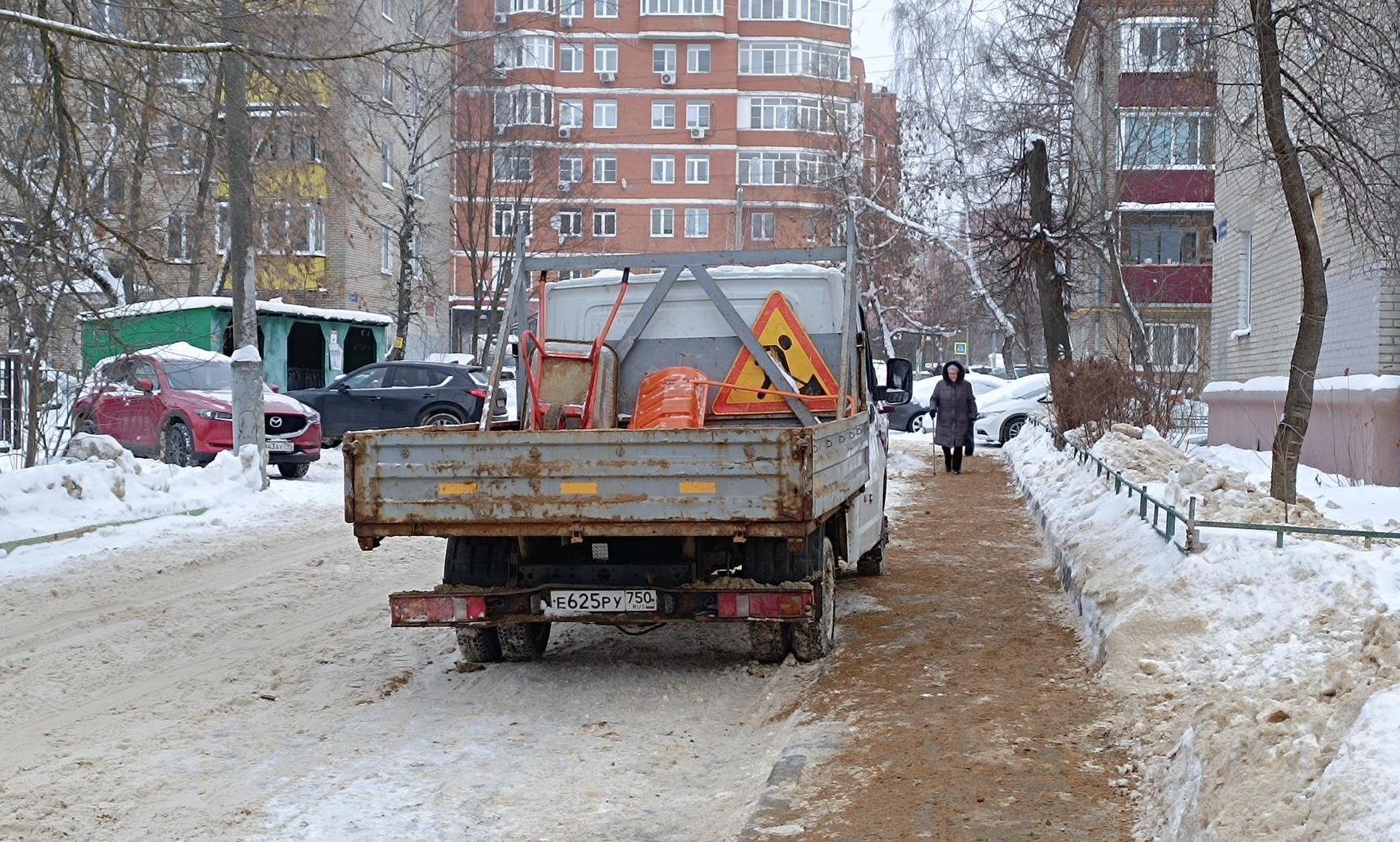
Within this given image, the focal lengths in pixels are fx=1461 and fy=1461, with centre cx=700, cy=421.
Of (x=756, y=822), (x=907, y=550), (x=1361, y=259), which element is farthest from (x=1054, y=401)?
(x=756, y=822)

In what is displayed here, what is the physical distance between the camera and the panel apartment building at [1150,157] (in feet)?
41.3

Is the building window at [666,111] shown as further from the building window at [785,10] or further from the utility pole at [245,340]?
the utility pole at [245,340]

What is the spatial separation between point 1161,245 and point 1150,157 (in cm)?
1945

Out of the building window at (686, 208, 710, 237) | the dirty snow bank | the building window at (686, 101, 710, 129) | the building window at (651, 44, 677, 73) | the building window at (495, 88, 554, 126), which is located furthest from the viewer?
the building window at (686, 208, 710, 237)

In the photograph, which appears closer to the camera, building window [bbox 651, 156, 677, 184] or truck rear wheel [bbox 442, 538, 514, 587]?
truck rear wheel [bbox 442, 538, 514, 587]

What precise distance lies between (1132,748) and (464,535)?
10.8 ft

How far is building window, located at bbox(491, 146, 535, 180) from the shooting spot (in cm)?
4222

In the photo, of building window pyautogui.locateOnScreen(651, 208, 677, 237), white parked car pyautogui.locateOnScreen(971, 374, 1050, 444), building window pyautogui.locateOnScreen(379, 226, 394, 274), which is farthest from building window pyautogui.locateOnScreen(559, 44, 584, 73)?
white parked car pyautogui.locateOnScreen(971, 374, 1050, 444)

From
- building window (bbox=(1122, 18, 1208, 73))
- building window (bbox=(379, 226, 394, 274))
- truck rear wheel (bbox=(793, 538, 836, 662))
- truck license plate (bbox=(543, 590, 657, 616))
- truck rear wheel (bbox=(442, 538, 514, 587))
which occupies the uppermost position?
building window (bbox=(1122, 18, 1208, 73))

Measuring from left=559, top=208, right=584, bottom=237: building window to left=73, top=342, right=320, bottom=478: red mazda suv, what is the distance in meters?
28.7

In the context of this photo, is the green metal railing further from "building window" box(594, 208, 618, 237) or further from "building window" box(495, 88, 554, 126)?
"building window" box(594, 208, 618, 237)

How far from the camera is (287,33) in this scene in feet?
40.2

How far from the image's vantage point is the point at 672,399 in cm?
864

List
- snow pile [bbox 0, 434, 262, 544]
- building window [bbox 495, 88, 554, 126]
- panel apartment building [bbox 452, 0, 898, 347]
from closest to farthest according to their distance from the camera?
snow pile [bbox 0, 434, 262, 544]
building window [bbox 495, 88, 554, 126]
panel apartment building [bbox 452, 0, 898, 347]
